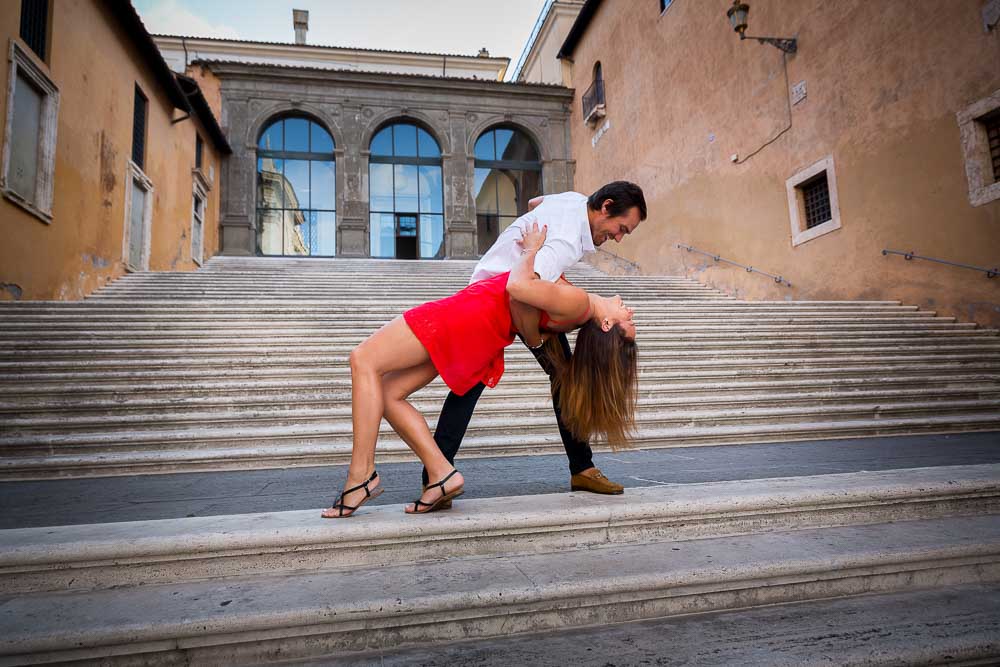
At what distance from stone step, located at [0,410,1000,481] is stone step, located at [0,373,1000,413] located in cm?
58

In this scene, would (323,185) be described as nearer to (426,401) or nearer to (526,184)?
(526,184)

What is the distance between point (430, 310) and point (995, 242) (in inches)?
337

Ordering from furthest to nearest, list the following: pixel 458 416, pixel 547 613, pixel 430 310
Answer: pixel 458 416 < pixel 430 310 < pixel 547 613

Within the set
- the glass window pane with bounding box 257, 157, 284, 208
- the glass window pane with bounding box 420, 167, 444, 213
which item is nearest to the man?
the glass window pane with bounding box 420, 167, 444, 213

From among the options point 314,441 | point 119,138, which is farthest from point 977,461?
point 119,138

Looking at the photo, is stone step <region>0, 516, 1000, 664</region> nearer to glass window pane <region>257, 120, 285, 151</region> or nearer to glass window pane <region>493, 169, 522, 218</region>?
glass window pane <region>493, 169, 522, 218</region>

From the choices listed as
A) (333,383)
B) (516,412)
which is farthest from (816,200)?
(333,383)

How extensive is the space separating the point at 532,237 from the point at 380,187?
19198 millimetres

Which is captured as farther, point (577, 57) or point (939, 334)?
point (577, 57)

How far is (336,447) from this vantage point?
4215mm

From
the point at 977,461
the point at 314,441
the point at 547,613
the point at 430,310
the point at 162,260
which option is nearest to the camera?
the point at 547,613

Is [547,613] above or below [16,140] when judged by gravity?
below

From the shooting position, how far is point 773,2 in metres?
11.2

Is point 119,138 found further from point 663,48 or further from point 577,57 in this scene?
point 577,57
